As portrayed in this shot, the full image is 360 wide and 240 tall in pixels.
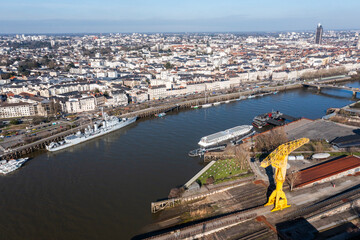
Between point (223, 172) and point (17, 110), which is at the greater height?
point (17, 110)

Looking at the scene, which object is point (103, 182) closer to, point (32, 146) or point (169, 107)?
point (32, 146)

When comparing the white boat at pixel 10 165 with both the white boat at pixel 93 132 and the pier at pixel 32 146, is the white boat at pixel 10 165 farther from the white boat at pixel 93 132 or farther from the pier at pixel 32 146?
the white boat at pixel 93 132

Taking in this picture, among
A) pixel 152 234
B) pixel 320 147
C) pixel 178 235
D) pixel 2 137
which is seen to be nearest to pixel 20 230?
pixel 152 234

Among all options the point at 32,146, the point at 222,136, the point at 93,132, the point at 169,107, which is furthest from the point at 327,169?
the point at 32,146

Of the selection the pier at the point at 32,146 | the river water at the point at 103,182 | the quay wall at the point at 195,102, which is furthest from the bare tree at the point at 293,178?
the quay wall at the point at 195,102

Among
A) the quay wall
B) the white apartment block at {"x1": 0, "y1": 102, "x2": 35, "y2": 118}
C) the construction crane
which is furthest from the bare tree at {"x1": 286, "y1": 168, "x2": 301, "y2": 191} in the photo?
the white apartment block at {"x1": 0, "y1": 102, "x2": 35, "y2": 118}
